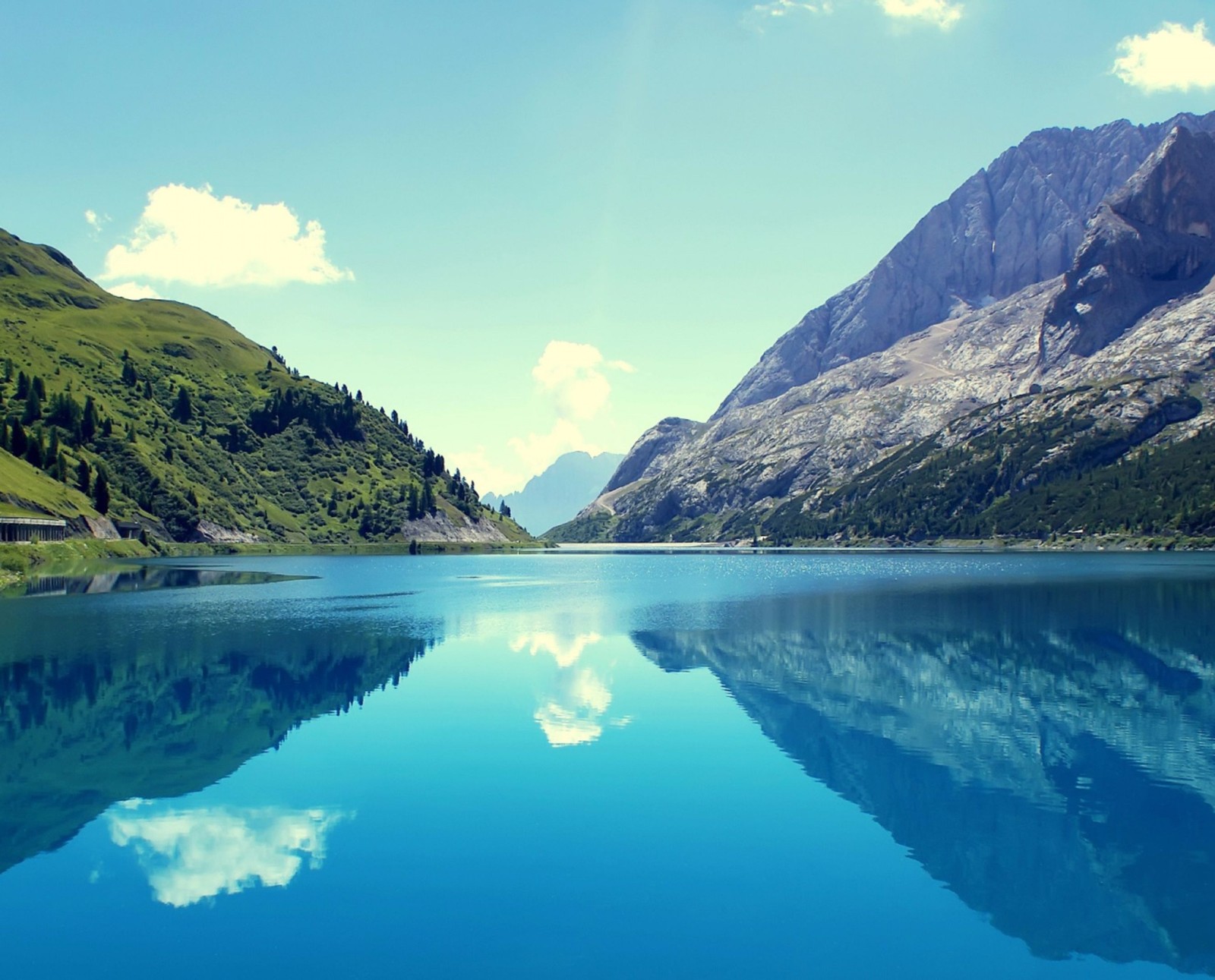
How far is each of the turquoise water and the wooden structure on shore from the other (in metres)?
91.5

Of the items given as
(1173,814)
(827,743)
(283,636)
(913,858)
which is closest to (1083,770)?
(1173,814)

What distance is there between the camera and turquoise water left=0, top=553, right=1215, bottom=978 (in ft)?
70.6

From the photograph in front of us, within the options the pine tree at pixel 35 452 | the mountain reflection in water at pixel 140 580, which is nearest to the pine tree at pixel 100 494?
the pine tree at pixel 35 452

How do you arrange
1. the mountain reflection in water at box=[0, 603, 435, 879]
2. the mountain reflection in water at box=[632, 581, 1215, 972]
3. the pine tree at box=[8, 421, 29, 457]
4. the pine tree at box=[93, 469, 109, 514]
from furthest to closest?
the pine tree at box=[93, 469, 109, 514], the pine tree at box=[8, 421, 29, 457], the mountain reflection in water at box=[0, 603, 435, 879], the mountain reflection in water at box=[632, 581, 1215, 972]

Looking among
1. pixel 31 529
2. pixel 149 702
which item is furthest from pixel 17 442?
pixel 149 702

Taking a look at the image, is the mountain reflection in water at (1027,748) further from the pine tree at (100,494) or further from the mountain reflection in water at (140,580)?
the pine tree at (100,494)

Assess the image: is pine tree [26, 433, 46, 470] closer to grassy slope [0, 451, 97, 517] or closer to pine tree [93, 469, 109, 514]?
grassy slope [0, 451, 97, 517]

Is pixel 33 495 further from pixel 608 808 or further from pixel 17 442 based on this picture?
pixel 608 808

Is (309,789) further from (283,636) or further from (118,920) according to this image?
(283,636)

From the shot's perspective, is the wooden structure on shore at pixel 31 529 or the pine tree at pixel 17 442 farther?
the pine tree at pixel 17 442

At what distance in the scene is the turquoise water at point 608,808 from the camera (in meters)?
21.5

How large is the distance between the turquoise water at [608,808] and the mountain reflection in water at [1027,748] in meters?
0.18

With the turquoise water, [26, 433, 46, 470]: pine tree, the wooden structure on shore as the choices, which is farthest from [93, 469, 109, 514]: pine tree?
the turquoise water

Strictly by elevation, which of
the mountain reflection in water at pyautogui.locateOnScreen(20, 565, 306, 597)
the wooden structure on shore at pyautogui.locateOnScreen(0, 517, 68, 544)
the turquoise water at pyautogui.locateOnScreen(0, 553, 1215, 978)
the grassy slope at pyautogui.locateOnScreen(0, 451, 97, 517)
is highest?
the grassy slope at pyautogui.locateOnScreen(0, 451, 97, 517)
